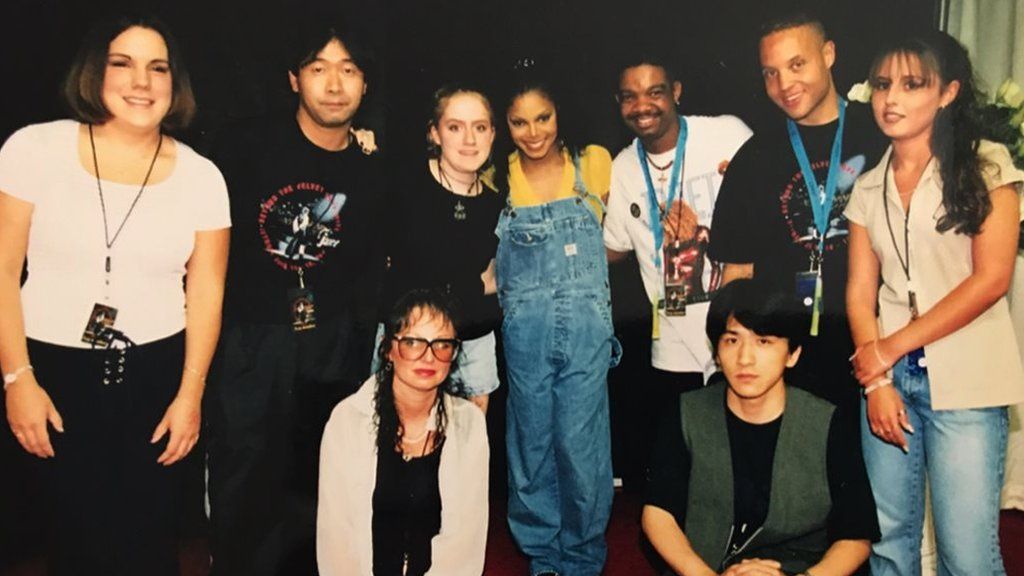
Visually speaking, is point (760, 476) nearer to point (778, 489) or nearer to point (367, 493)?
point (778, 489)

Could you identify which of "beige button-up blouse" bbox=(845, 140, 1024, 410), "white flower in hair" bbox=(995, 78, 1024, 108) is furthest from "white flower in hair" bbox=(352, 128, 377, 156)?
"white flower in hair" bbox=(995, 78, 1024, 108)

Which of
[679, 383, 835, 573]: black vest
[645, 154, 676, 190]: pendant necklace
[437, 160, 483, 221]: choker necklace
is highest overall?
[645, 154, 676, 190]: pendant necklace

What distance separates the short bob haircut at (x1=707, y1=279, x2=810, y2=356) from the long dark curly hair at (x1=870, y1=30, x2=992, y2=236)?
1.30 ft

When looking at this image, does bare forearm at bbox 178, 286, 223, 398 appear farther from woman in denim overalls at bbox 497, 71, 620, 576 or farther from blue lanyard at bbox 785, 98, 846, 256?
blue lanyard at bbox 785, 98, 846, 256

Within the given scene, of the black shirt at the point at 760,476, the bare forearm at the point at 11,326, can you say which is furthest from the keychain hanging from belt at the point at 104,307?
the black shirt at the point at 760,476

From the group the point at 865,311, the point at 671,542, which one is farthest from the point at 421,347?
the point at 865,311

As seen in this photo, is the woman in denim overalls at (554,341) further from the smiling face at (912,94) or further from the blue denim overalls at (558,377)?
the smiling face at (912,94)

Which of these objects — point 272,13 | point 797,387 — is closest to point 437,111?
point 272,13

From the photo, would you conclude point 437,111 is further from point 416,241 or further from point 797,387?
point 797,387

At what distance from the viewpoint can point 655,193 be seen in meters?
2.25

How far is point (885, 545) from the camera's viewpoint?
7.22 feet

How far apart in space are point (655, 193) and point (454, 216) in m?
0.52

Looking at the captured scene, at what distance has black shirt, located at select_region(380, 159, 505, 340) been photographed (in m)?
2.19

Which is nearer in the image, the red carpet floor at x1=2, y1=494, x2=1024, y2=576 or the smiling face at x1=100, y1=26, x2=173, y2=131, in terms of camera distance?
the smiling face at x1=100, y1=26, x2=173, y2=131
